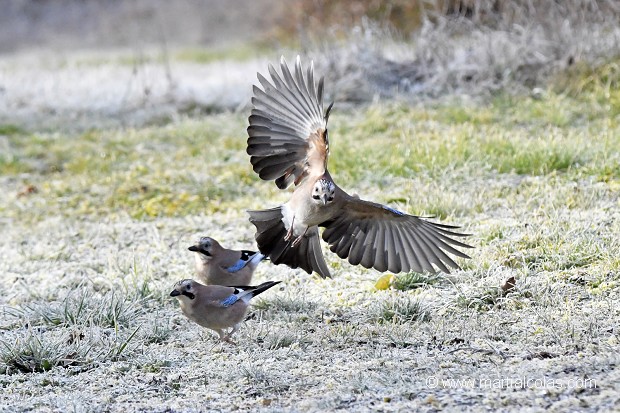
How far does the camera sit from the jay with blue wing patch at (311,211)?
4828 millimetres

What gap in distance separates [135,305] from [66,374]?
991mm

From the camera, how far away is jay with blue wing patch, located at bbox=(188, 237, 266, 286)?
17.2 ft

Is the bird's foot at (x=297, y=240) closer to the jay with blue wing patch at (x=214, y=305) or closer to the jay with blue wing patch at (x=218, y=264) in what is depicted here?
the jay with blue wing patch at (x=218, y=264)

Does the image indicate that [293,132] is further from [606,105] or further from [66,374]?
[606,105]

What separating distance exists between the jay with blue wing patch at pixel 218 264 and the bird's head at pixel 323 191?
77 centimetres

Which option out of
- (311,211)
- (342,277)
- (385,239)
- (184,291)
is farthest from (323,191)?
(342,277)

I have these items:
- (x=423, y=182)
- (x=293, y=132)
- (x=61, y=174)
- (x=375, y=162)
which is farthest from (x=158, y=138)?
(x=293, y=132)

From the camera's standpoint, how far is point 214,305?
15.4 ft

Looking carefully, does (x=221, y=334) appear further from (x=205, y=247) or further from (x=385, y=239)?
(x=385, y=239)

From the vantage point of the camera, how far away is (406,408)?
3723 mm

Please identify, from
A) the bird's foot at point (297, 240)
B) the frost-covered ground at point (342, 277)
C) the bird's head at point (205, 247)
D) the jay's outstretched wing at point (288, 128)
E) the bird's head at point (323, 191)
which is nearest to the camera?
the frost-covered ground at point (342, 277)

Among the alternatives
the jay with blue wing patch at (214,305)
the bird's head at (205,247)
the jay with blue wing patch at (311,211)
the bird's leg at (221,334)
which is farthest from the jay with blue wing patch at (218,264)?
the bird's leg at (221,334)

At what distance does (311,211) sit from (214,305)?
70 cm

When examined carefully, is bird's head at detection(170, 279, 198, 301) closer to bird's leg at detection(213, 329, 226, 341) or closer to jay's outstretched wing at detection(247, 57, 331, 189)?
bird's leg at detection(213, 329, 226, 341)
